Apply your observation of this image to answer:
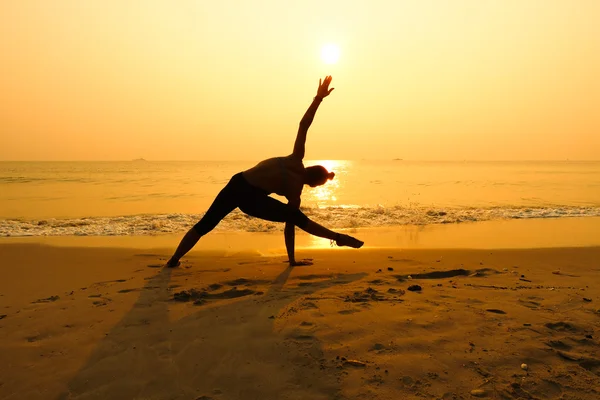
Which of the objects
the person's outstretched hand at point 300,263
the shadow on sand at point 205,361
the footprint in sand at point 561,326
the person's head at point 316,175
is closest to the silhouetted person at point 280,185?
A: the person's head at point 316,175

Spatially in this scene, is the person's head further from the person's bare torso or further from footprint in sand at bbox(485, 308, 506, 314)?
footprint in sand at bbox(485, 308, 506, 314)

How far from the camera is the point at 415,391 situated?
2445 millimetres

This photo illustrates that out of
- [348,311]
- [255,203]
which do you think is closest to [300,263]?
[255,203]

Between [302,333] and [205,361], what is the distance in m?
0.74

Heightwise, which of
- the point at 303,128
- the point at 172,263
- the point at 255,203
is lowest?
the point at 172,263

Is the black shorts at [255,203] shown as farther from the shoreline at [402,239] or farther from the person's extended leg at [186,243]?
the shoreline at [402,239]

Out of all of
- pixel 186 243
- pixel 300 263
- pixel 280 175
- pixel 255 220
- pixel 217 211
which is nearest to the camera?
pixel 280 175

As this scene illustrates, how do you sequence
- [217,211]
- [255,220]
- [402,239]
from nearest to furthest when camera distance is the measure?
[217,211] → [402,239] → [255,220]

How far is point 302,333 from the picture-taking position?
3172 mm

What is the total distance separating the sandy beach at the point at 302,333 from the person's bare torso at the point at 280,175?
3.53ft

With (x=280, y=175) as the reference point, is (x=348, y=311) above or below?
below

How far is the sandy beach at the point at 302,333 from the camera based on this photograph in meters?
2.53

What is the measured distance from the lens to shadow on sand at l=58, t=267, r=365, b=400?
2492mm

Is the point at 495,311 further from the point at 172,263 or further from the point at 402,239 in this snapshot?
the point at 402,239
